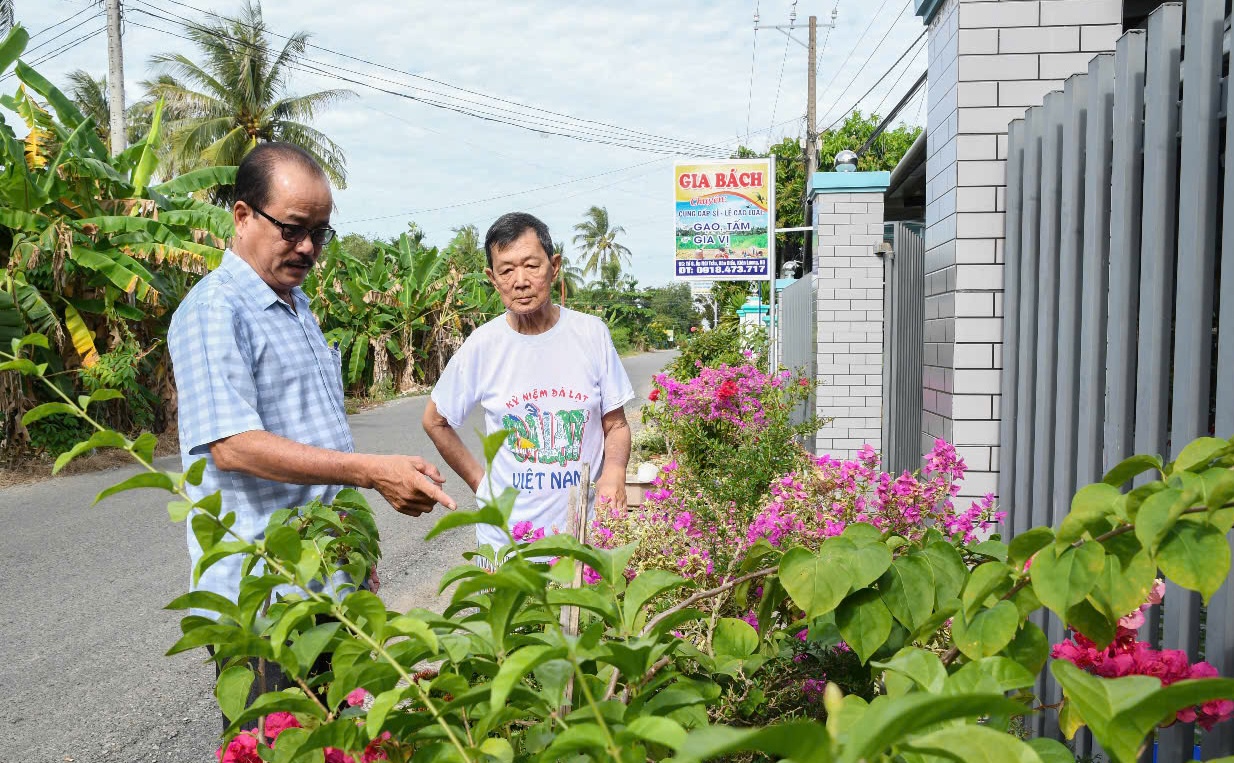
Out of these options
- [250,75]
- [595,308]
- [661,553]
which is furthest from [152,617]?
[595,308]

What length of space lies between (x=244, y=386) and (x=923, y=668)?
1.70m

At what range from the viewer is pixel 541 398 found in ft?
10.3

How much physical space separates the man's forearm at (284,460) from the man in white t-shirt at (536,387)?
108 centimetres

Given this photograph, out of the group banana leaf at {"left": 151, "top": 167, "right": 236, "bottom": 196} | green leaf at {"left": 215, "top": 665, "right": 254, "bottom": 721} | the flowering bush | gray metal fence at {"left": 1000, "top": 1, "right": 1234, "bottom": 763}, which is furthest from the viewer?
banana leaf at {"left": 151, "top": 167, "right": 236, "bottom": 196}

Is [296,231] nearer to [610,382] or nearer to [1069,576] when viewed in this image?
[610,382]

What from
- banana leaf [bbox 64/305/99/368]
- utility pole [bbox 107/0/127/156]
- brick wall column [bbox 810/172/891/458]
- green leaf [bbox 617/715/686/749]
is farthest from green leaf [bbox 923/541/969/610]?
utility pole [bbox 107/0/127/156]

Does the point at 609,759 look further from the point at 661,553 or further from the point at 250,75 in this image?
the point at 250,75

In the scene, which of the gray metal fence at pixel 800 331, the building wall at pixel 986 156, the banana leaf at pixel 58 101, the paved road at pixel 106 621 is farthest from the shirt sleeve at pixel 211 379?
the banana leaf at pixel 58 101

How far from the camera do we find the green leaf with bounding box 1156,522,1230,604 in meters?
0.87

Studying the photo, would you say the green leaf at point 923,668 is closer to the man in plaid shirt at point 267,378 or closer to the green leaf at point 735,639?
the green leaf at point 735,639

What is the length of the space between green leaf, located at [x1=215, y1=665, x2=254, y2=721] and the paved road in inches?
125

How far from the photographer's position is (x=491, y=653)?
3.61ft

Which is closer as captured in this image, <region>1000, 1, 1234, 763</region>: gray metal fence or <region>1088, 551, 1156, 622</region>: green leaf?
<region>1088, 551, 1156, 622</region>: green leaf

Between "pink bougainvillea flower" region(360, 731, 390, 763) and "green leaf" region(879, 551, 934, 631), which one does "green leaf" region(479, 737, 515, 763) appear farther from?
"green leaf" region(879, 551, 934, 631)
